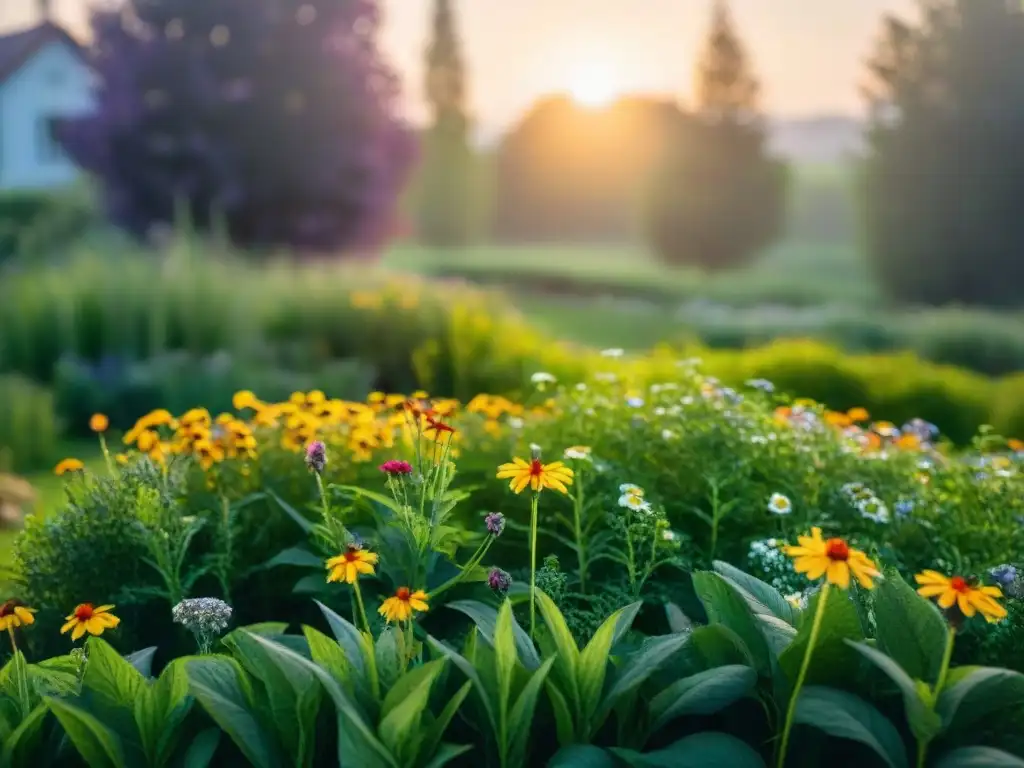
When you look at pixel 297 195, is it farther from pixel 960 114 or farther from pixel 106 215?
pixel 960 114

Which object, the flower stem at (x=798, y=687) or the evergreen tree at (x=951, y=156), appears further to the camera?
the evergreen tree at (x=951, y=156)

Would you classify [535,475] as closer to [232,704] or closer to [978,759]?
[232,704]

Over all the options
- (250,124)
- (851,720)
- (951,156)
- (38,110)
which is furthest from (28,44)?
(851,720)

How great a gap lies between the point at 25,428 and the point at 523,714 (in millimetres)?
6220

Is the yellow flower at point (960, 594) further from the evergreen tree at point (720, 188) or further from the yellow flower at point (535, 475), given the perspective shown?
the evergreen tree at point (720, 188)

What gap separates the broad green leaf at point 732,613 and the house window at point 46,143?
31.6 m

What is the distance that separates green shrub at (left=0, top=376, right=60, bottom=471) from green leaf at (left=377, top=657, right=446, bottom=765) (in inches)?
232

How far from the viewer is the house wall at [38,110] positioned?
3008 centimetres

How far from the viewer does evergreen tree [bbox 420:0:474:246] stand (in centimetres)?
4122

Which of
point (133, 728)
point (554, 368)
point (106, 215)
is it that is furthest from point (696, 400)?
point (106, 215)

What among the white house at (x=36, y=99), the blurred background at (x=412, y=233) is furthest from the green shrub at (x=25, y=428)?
the white house at (x=36, y=99)

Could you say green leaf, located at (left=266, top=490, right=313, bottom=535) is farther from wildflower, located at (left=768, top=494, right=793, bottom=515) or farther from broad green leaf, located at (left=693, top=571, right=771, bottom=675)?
wildflower, located at (left=768, top=494, right=793, bottom=515)

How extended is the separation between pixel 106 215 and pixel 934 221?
1678 cm

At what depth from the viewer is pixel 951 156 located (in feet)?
69.7
